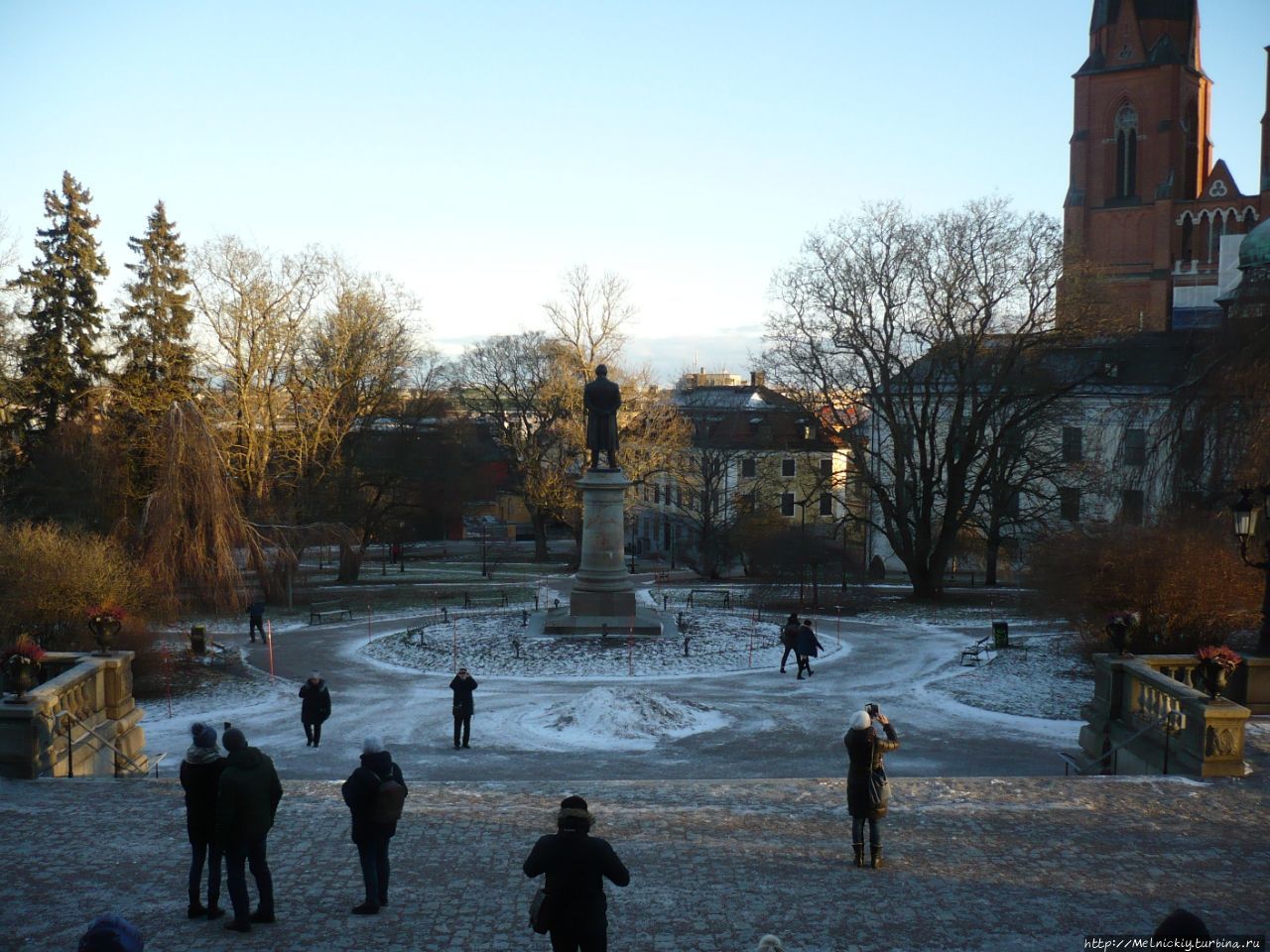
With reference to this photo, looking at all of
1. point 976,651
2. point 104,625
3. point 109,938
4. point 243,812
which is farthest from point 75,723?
point 976,651

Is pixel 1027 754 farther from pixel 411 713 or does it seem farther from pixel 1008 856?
A: pixel 411 713

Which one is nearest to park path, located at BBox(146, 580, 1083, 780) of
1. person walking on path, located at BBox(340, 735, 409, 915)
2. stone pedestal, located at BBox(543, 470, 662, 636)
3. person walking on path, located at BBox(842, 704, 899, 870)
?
stone pedestal, located at BBox(543, 470, 662, 636)

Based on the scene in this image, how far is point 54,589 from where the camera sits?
23.3 metres

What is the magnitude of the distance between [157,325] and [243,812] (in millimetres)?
35737

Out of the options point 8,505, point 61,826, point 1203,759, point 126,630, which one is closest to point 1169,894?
point 1203,759

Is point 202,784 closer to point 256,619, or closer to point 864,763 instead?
point 864,763

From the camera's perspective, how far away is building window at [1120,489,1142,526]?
29256 millimetres

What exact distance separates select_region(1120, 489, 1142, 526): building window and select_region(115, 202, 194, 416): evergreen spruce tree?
96.3 feet

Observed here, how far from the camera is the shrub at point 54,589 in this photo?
23016 mm

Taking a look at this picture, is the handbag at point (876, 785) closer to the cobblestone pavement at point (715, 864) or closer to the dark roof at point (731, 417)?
the cobblestone pavement at point (715, 864)

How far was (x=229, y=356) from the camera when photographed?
43.3 metres

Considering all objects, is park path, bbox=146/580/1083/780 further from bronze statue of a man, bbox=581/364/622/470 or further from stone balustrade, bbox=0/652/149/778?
bronze statue of a man, bbox=581/364/622/470

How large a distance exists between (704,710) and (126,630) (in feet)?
38.1

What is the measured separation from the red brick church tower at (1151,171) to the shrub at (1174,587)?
56.2 metres
